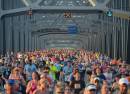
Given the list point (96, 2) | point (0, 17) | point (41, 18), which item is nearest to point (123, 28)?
point (96, 2)

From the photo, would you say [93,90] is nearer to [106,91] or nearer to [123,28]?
[106,91]

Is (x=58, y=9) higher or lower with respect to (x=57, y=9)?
higher

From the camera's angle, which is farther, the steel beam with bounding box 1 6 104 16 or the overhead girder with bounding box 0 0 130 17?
the overhead girder with bounding box 0 0 130 17

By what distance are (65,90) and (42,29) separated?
117m

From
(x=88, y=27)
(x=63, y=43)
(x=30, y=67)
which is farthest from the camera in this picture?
(x=63, y=43)

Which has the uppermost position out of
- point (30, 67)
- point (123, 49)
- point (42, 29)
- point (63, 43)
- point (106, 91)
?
point (106, 91)

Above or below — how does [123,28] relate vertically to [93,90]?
below

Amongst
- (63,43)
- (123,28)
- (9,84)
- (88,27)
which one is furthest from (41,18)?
(9,84)

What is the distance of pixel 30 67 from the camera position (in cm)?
2519

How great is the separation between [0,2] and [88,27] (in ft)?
163

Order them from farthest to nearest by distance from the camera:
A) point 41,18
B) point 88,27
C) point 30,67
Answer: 1. point 88,27
2. point 41,18
3. point 30,67

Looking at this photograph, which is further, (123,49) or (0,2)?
(0,2)

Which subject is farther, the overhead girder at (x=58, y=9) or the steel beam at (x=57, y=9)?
the overhead girder at (x=58, y=9)

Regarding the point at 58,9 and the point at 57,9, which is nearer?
the point at 58,9
